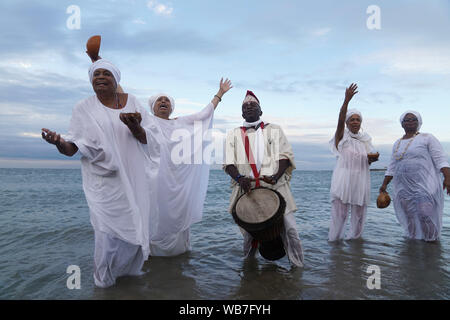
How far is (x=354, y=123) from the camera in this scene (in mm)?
6117

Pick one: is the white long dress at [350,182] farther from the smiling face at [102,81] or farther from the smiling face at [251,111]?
the smiling face at [102,81]

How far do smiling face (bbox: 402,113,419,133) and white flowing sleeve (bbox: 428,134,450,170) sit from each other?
1.01 feet

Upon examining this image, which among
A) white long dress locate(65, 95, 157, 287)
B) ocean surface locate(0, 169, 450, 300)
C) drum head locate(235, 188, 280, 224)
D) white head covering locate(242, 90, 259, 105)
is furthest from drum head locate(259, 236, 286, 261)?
white head covering locate(242, 90, 259, 105)

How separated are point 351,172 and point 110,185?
423 cm

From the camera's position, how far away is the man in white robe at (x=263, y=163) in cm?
438

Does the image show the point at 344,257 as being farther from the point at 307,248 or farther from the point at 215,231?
the point at 215,231

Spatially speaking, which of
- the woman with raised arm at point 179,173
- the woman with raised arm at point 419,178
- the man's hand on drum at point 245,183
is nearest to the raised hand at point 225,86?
the woman with raised arm at point 179,173

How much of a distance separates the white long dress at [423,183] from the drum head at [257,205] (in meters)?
3.49

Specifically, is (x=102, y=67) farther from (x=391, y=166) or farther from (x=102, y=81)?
(x=391, y=166)

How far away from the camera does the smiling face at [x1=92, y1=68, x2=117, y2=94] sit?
3719 millimetres

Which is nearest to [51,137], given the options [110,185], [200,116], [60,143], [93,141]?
[60,143]
